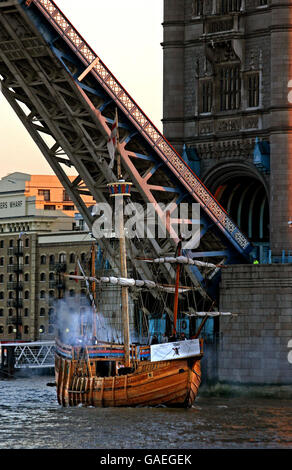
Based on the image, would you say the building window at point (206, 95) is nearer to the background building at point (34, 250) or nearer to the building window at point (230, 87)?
the building window at point (230, 87)

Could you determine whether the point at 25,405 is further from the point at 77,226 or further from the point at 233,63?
the point at 77,226

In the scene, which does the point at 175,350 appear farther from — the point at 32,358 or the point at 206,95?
the point at 32,358

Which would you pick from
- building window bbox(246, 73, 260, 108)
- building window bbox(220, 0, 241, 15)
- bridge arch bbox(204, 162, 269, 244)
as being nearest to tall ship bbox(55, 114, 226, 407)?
bridge arch bbox(204, 162, 269, 244)

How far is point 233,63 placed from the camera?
73500 millimetres

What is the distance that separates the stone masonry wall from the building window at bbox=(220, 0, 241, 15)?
1267cm

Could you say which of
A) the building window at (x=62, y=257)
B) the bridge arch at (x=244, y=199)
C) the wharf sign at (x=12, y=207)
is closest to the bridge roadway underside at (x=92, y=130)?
the bridge arch at (x=244, y=199)

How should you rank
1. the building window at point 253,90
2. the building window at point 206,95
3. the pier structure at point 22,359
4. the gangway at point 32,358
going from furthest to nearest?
the gangway at point 32,358, the pier structure at point 22,359, the building window at point 206,95, the building window at point 253,90

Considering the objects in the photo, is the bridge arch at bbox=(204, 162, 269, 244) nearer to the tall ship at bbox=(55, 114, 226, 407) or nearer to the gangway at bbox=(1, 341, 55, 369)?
the tall ship at bbox=(55, 114, 226, 407)

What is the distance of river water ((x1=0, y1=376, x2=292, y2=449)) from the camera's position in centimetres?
5269

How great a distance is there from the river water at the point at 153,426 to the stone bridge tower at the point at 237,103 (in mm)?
10615
